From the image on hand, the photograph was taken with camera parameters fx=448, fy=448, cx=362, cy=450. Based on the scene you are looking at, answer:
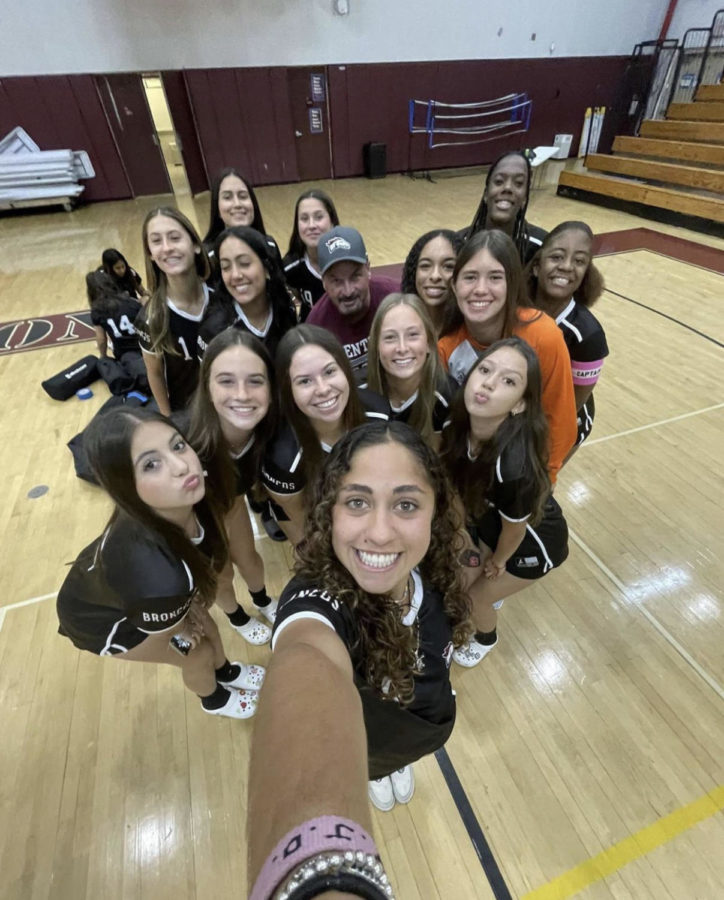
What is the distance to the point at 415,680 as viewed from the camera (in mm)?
1343

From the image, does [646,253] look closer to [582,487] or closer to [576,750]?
[582,487]

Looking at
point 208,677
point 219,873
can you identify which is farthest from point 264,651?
point 219,873

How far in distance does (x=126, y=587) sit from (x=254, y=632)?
1.10 metres

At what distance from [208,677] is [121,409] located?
1.21 meters

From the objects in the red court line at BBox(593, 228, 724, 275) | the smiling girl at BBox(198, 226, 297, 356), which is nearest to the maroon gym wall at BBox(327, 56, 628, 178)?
the red court line at BBox(593, 228, 724, 275)

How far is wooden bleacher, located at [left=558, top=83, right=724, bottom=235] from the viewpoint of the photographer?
320 inches

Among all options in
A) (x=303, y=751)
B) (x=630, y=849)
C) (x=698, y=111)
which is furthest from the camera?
(x=698, y=111)

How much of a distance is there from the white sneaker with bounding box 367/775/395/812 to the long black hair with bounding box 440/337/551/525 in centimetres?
112

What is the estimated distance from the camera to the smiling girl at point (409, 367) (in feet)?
6.15

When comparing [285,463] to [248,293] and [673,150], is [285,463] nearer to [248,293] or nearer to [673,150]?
[248,293]

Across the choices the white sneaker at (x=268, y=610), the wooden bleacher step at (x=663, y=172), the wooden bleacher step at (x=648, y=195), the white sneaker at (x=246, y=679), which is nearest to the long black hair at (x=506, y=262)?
the white sneaker at (x=268, y=610)

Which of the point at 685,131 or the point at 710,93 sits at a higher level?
the point at 710,93

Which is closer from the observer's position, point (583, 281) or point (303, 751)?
point (303, 751)

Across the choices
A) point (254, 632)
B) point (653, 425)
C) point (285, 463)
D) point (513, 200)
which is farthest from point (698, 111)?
point (254, 632)
